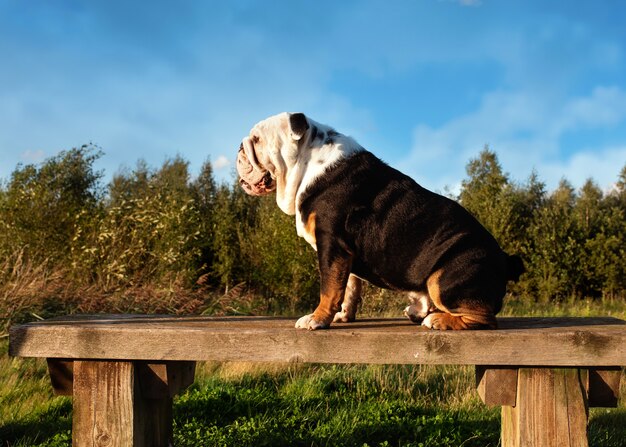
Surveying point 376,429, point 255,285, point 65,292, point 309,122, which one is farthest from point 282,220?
point 309,122

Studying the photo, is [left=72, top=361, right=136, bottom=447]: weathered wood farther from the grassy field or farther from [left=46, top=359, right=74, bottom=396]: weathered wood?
the grassy field

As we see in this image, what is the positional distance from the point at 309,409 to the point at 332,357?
2.52 meters

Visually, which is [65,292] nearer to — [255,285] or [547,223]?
[255,285]

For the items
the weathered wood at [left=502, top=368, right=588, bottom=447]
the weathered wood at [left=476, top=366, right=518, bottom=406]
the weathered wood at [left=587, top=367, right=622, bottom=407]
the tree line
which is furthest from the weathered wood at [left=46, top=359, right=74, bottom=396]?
the tree line

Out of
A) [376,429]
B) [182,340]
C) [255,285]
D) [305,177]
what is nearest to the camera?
[182,340]

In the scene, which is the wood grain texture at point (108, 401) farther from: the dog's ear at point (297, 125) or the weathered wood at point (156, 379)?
the dog's ear at point (297, 125)

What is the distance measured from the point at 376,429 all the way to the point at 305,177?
2.49 m

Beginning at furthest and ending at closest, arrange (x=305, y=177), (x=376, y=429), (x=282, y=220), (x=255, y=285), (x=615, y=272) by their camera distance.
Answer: (x=615, y=272), (x=255, y=285), (x=282, y=220), (x=376, y=429), (x=305, y=177)

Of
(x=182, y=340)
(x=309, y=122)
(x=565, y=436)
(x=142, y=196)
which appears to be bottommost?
(x=565, y=436)

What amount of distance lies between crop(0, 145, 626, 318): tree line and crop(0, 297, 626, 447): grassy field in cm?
431

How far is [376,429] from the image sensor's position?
4.40m

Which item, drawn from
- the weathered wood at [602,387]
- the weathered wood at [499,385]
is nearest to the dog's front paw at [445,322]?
the weathered wood at [499,385]

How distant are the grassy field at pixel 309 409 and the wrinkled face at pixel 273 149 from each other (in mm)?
2191

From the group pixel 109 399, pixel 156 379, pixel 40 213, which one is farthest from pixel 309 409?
pixel 40 213
